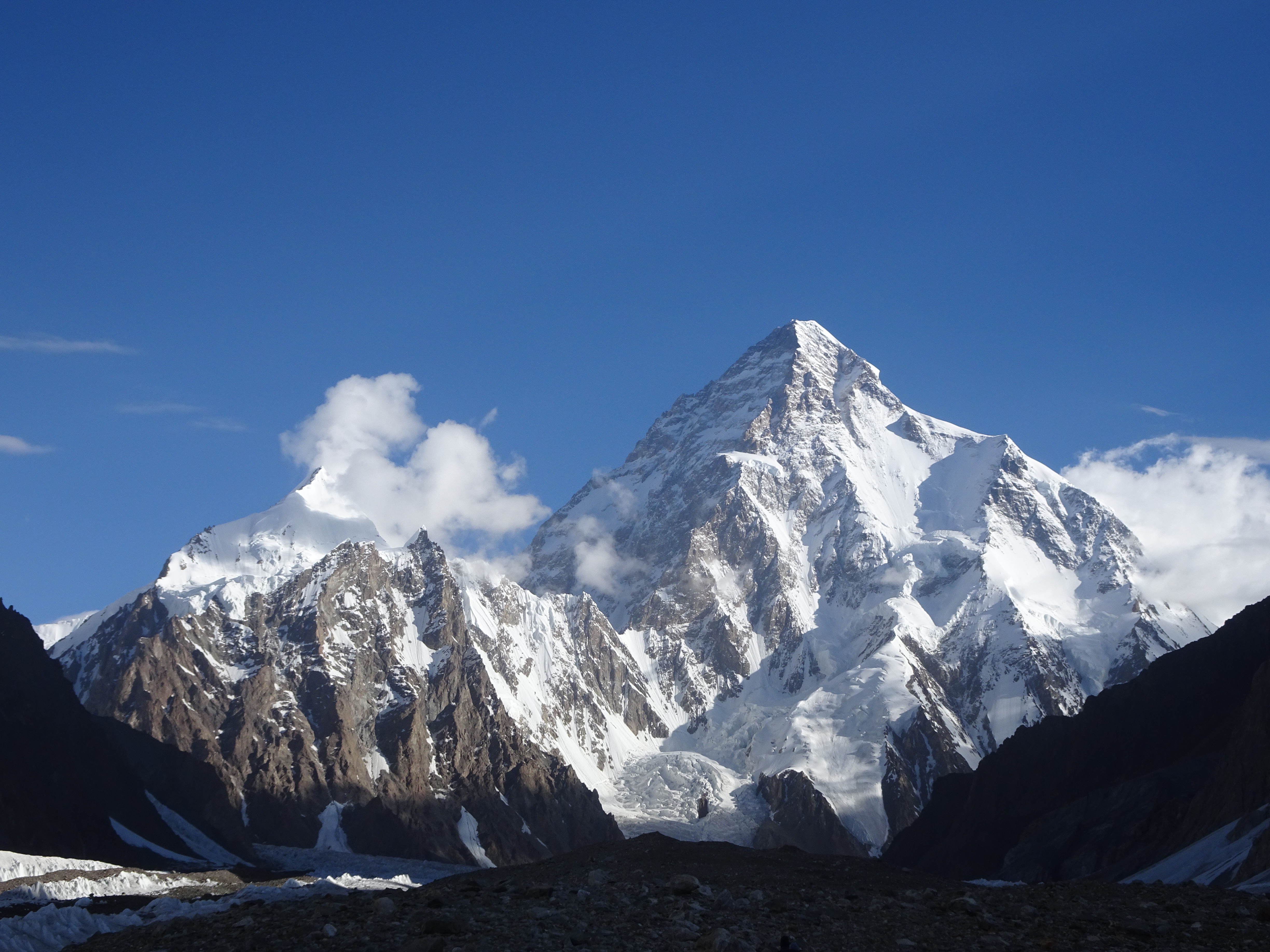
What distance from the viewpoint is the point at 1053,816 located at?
132625 mm

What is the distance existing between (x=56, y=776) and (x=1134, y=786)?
11616 centimetres

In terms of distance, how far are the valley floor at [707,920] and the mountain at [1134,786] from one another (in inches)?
1842

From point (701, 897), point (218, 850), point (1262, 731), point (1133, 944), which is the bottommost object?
point (1133, 944)

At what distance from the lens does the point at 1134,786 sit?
124062 millimetres

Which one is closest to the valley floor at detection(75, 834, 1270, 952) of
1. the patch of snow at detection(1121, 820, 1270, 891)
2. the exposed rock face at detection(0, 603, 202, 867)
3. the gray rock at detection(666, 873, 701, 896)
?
the gray rock at detection(666, 873, 701, 896)

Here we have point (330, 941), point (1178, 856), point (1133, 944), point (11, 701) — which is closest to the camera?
point (330, 941)

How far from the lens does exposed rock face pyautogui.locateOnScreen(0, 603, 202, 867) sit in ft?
389

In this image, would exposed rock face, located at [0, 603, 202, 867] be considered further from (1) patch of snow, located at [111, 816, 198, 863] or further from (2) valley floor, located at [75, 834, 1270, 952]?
(2) valley floor, located at [75, 834, 1270, 952]

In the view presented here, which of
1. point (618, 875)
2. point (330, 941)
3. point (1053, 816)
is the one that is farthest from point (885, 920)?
point (1053, 816)

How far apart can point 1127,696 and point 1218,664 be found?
15516mm

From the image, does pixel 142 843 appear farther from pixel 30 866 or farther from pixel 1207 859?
pixel 1207 859

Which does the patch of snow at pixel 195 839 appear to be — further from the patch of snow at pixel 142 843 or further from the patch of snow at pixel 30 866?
the patch of snow at pixel 30 866

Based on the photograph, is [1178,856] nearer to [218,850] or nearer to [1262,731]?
[1262,731]

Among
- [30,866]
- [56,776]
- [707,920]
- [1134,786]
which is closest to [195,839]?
[56,776]
